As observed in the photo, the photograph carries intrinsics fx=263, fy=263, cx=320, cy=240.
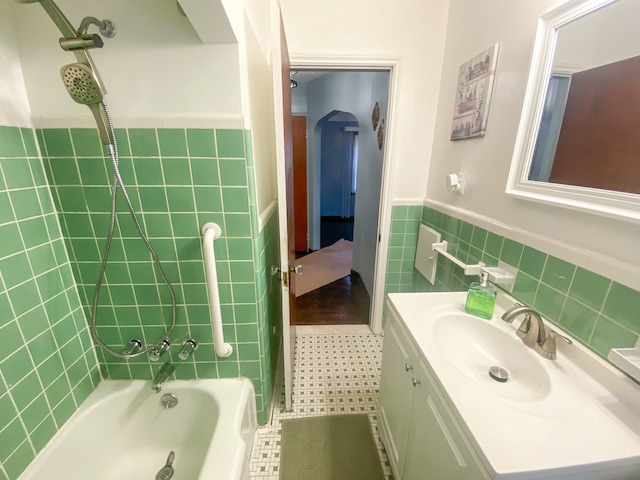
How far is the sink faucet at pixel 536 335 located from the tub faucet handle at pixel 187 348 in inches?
48.8

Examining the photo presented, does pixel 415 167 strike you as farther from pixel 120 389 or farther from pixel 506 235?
pixel 120 389

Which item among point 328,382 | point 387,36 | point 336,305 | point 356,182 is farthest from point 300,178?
point 328,382

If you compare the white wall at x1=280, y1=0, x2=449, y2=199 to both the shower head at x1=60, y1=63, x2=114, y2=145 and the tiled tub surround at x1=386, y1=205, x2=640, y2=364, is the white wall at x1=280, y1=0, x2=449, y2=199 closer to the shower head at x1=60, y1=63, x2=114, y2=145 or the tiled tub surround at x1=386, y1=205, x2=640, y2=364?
the tiled tub surround at x1=386, y1=205, x2=640, y2=364

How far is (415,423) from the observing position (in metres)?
0.93

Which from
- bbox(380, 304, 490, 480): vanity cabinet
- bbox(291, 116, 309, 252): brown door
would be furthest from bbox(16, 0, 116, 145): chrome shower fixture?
bbox(291, 116, 309, 252): brown door

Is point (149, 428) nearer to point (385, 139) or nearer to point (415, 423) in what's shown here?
point (415, 423)

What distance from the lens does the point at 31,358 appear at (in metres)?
0.92

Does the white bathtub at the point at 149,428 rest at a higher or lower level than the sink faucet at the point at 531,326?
lower

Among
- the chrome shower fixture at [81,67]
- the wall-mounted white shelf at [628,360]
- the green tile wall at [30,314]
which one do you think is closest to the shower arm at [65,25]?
the chrome shower fixture at [81,67]

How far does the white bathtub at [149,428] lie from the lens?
1.06m

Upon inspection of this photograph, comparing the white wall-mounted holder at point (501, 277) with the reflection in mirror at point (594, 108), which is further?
the white wall-mounted holder at point (501, 277)

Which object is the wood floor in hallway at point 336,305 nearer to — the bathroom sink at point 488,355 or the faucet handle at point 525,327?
the bathroom sink at point 488,355

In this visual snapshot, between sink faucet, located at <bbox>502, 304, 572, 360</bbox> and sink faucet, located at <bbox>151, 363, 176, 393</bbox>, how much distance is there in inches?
54.9

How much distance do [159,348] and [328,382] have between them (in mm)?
1086
